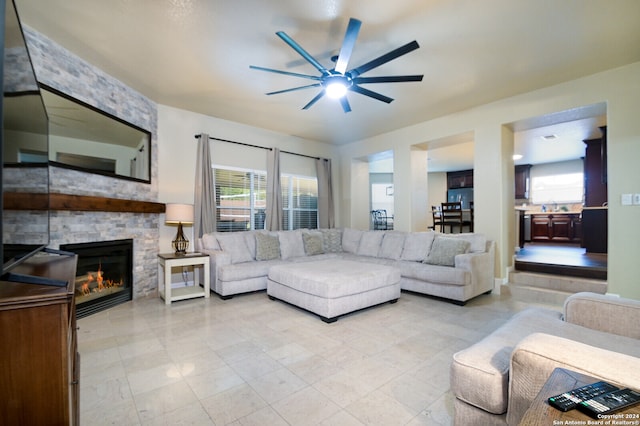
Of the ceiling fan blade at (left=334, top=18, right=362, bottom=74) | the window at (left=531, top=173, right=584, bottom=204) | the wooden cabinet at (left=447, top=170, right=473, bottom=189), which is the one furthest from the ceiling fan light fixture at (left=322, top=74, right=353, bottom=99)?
the window at (left=531, top=173, right=584, bottom=204)

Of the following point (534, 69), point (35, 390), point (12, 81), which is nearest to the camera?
point (35, 390)

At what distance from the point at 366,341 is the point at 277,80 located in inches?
116

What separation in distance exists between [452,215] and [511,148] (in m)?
2.30

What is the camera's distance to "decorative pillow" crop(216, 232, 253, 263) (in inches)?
168

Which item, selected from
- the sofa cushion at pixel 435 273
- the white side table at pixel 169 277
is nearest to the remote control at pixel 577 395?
the sofa cushion at pixel 435 273

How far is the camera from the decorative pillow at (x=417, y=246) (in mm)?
4359

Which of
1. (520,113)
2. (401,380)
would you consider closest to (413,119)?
(520,113)

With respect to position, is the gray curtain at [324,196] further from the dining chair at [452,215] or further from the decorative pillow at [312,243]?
the dining chair at [452,215]

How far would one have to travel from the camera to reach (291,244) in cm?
490

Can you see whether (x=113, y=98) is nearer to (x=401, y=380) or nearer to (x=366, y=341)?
(x=366, y=341)

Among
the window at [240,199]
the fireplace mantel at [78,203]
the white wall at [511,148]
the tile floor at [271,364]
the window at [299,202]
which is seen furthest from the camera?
the window at [299,202]

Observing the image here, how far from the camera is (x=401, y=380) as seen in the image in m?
1.92

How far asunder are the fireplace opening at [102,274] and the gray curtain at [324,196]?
3.58m

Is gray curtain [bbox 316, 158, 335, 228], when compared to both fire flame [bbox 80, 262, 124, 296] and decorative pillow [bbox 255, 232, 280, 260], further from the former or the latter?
fire flame [bbox 80, 262, 124, 296]
